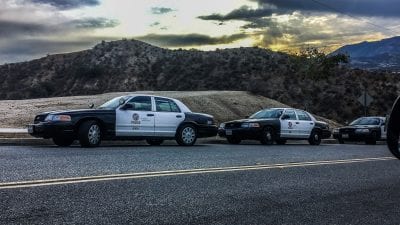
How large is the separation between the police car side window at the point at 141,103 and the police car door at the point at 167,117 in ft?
0.96

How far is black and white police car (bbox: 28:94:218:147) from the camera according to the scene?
14.3 m

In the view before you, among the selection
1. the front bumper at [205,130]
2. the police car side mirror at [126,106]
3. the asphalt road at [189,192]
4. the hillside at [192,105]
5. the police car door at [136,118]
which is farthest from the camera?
the hillside at [192,105]

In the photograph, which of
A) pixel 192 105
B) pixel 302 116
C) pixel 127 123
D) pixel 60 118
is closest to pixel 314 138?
pixel 302 116

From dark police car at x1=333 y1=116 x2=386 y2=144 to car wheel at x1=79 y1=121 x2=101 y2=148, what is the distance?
14365 millimetres

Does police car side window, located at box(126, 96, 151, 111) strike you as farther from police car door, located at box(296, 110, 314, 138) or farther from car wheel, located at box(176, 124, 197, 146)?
police car door, located at box(296, 110, 314, 138)

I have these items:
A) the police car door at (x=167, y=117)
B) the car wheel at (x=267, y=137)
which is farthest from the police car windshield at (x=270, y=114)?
the police car door at (x=167, y=117)

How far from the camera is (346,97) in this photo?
205 feet

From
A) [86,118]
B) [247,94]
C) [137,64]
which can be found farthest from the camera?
[137,64]

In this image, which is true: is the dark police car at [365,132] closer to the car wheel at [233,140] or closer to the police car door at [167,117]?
the car wheel at [233,140]

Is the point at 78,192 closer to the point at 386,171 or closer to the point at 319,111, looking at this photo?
the point at 386,171

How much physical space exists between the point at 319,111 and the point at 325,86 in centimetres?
776

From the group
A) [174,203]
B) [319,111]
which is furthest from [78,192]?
[319,111]

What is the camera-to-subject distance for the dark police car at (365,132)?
80.1ft

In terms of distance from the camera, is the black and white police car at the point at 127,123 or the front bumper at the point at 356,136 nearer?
the black and white police car at the point at 127,123
